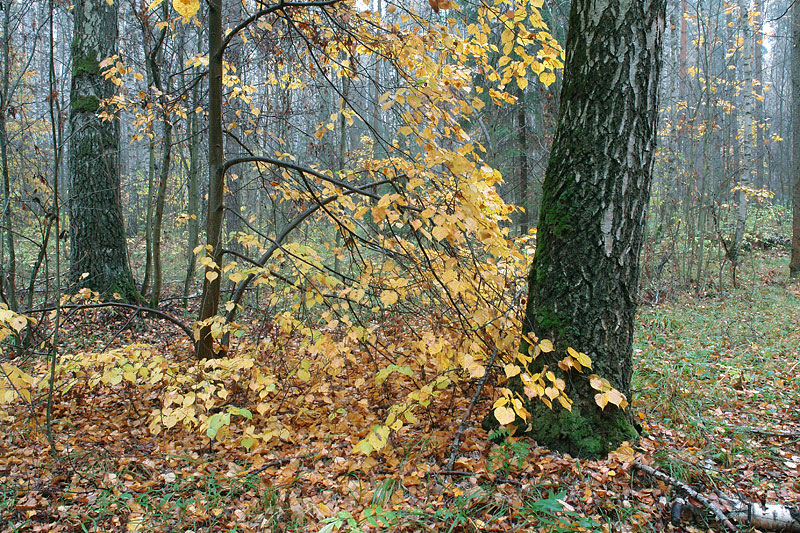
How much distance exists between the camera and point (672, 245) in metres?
7.87

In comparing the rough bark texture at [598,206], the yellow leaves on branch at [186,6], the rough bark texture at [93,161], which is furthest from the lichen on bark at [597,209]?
the rough bark texture at [93,161]

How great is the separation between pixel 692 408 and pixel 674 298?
4817 mm

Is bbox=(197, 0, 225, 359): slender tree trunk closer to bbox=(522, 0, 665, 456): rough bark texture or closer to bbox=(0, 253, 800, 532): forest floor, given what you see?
bbox=(0, 253, 800, 532): forest floor

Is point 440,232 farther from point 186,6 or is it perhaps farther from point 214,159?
point 214,159

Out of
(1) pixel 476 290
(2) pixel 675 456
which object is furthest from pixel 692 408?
(1) pixel 476 290

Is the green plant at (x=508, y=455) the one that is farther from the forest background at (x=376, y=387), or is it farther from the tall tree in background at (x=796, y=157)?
the tall tree in background at (x=796, y=157)

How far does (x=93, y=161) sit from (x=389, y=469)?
5.42 meters

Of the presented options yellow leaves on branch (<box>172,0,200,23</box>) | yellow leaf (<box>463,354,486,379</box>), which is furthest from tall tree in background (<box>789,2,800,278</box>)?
yellow leaves on branch (<box>172,0,200,23</box>)

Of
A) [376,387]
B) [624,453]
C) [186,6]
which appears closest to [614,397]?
[624,453]

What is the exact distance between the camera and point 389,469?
2.71m

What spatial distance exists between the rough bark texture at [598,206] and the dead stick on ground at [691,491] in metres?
0.24

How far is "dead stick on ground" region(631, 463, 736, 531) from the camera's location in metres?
2.05

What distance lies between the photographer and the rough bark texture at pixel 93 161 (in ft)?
18.7

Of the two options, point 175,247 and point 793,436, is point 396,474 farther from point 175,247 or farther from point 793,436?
point 175,247
